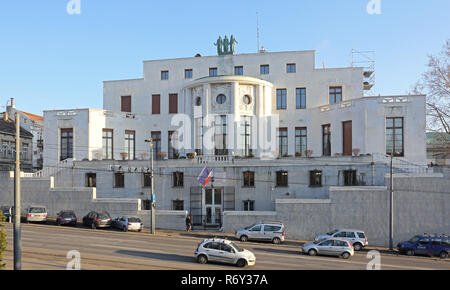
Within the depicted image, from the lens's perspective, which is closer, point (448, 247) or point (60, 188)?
point (448, 247)

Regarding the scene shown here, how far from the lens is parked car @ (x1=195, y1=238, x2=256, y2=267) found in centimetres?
2347

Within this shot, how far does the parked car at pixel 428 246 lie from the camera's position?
3093cm

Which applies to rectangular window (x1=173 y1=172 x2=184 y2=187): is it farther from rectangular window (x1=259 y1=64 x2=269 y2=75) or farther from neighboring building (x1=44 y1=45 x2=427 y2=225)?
rectangular window (x1=259 y1=64 x2=269 y2=75)

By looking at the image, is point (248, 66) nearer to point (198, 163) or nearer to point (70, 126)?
point (198, 163)

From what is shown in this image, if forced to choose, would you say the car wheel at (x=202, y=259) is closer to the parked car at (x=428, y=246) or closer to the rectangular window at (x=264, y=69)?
the parked car at (x=428, y=246)

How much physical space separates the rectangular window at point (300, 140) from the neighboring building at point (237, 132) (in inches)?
4.8

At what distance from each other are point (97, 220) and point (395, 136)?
97.4 ft

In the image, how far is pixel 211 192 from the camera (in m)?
41.8

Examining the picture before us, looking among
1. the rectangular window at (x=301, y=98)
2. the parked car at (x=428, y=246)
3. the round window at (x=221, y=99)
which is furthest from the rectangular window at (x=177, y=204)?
the parked car at (x=428, y=246)

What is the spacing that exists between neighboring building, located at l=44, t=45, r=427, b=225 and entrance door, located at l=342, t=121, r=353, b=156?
0.40 ft

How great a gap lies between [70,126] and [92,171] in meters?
7.33

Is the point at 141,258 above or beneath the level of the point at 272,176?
beneath

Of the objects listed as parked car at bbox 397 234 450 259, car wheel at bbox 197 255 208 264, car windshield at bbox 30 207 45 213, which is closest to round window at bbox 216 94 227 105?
car windshield at bbox 30 207 45 213
